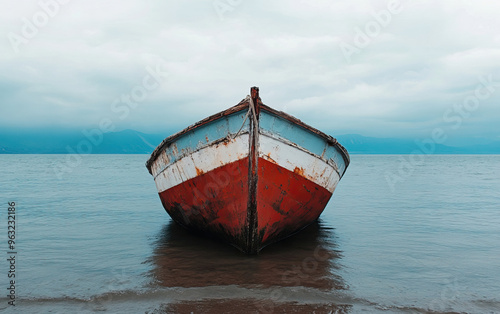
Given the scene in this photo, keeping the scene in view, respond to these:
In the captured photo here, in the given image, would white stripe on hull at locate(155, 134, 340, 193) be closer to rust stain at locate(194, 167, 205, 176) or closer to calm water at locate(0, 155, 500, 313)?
rust stain at locate(194, 167, 205, 176)

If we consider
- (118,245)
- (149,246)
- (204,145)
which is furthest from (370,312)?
(118,245)

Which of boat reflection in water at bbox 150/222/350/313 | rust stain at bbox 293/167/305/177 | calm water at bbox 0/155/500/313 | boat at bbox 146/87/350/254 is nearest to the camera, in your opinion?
boat reflection in water at bbox 150/222/350/313

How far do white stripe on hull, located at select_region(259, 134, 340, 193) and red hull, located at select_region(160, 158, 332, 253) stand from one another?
0.10 metres

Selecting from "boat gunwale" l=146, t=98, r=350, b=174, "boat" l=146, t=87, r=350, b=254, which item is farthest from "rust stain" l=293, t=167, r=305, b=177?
"boat gunwale" l=146, t=98, r=350, b=174

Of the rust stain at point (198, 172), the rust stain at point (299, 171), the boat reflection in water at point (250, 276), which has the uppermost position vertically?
the rust stain at point (299, 171)

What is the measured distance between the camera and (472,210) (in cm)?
1284

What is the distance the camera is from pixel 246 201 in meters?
6.03

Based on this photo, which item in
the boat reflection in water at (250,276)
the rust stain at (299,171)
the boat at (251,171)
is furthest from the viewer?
the rust stain at (299,171)

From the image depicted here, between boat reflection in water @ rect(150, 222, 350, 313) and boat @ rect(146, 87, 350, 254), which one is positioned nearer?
boat reflection in water @ rect(150, 222, 350, 313)

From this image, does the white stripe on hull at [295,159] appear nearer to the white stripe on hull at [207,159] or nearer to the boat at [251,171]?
the boat at [251,171]

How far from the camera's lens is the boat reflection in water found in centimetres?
456

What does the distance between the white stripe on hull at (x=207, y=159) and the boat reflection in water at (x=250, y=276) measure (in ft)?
4.70

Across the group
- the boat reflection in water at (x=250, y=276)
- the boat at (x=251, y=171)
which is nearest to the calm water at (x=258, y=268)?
the boat reflection in water at (x=250, y=276)

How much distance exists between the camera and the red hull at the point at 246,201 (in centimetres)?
608
